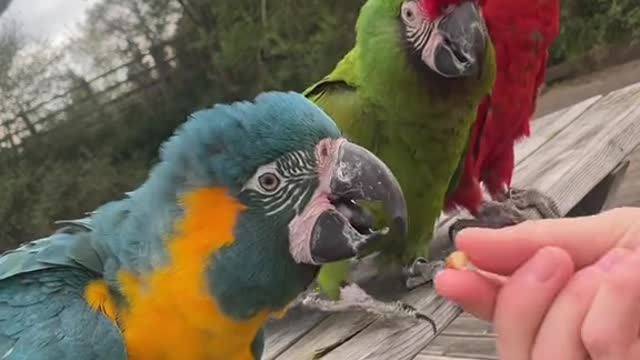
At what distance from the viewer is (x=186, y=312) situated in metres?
0.96

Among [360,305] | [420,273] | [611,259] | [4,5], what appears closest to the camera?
[611,259]

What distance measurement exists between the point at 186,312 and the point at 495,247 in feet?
1.64

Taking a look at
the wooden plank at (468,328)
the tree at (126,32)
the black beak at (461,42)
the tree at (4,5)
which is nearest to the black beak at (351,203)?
the black beak at (461,42)

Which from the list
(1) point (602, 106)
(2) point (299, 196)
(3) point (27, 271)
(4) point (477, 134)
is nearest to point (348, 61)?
(4) point (477, 134)

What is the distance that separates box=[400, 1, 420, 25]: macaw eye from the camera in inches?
56.3

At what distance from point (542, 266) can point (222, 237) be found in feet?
1.69

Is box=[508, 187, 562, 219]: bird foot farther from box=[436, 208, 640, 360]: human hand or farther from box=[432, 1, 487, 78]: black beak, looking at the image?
box=[436, 208, 640, 360]: human hand

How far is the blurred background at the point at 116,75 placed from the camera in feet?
7.98

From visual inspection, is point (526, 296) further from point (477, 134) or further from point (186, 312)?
point (477, 134)

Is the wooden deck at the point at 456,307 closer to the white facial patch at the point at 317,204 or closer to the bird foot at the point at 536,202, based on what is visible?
the bird foot at the point at 536,202

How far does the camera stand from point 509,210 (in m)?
1.76

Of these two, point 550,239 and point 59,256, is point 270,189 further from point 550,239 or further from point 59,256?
point 550,239

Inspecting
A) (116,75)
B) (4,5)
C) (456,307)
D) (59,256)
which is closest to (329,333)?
(456,307)

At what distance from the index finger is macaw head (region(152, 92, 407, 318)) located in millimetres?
378
